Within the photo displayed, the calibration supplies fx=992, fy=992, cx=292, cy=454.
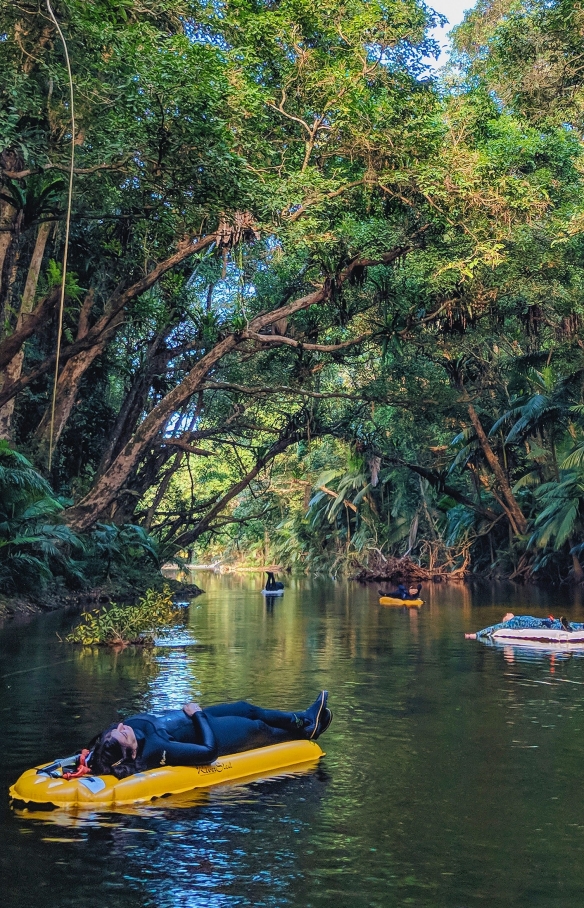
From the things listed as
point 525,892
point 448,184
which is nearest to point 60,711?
point 525,892

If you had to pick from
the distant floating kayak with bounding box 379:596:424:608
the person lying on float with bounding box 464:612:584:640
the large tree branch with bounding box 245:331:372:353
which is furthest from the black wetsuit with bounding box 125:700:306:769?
the distant floating kayak with bounding box 379:596:424:608

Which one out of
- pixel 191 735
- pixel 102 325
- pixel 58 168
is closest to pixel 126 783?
pixel 191 735

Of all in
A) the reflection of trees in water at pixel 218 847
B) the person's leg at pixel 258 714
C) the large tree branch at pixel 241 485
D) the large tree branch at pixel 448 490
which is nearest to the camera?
the reflection of trees in water at pixel 218 847

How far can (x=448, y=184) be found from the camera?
61.4 ft

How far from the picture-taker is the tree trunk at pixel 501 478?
35.6m

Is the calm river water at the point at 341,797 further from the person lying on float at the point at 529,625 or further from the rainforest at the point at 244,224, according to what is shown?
the rainforest at the point at 244,224

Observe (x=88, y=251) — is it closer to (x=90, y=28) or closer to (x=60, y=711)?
(x=90, y=28)

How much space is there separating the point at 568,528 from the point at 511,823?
992 inches

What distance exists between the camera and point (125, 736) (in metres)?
6.78

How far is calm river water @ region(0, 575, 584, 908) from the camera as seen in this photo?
199 inches

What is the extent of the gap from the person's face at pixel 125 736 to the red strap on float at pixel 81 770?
12.2 inches

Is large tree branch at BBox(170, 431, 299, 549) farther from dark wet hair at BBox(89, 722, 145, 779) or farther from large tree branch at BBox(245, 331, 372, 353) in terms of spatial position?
dark wet hair at BBox(89, 722, 145, 779)

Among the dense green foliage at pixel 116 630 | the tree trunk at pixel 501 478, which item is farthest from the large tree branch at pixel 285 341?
the tree trunk at pixel 501 478

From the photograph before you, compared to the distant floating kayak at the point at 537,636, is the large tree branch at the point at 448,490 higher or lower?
higher
